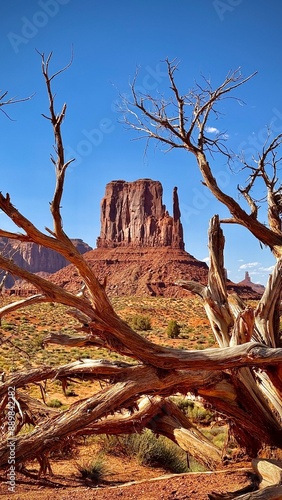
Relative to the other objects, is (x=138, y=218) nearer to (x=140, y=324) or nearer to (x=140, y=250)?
(x=140, y=250)

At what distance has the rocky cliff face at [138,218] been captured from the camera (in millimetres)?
103438

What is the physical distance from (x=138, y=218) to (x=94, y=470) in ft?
345

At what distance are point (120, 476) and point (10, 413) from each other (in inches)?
99.0

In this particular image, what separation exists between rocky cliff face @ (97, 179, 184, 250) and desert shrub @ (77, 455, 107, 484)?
92.8 metres

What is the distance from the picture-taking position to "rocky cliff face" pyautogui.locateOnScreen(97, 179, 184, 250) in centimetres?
10344

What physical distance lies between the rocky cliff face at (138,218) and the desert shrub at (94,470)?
9277cm

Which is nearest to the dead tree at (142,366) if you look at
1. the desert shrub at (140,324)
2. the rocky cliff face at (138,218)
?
the desert shrub at (140,324)

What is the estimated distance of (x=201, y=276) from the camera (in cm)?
8412

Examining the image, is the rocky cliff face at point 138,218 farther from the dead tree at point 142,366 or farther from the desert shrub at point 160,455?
the dead tree at point 142,366

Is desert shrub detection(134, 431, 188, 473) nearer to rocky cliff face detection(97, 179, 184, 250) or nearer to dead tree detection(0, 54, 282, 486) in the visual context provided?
dead tree detection(0, 54, 282, 486)

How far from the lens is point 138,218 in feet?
364

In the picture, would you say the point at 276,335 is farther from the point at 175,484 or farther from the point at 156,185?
the point at 156,185

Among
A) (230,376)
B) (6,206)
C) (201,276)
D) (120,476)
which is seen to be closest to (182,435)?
(120,476)

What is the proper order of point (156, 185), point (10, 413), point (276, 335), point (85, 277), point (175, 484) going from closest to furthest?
point (85, 277), point (175, 484), point (10, 413), point (276, 335), point (156, 185)
